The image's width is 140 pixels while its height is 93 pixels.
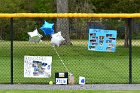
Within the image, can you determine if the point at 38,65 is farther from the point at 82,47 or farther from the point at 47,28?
the point at 82,47

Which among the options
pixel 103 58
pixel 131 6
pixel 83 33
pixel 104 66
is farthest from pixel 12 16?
pixel 131 6

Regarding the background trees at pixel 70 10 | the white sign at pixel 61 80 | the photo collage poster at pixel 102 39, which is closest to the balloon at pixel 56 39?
the photo collage poster at pixel 102 39

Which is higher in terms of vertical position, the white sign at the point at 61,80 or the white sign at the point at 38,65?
the white sign at the point at 38,65

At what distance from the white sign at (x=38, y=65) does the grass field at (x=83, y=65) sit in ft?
1.95

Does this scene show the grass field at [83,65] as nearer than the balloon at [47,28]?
No

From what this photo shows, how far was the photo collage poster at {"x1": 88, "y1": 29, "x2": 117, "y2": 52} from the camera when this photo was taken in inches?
453

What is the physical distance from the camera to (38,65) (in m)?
11.5

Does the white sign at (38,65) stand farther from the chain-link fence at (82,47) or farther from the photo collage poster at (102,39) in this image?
the photo collage poster at (102,39)

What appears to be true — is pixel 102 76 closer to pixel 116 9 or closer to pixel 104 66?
pixel 104 66

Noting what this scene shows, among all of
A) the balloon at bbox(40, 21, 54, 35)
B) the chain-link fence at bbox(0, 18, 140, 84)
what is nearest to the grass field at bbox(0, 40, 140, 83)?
the chain-link fence at bbox(0, 18, 140, 84)

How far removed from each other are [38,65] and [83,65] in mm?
6497

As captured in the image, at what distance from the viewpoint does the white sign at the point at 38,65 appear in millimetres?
11500

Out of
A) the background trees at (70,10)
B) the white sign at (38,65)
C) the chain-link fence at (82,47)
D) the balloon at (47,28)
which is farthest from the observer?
the background trees at (70,10)

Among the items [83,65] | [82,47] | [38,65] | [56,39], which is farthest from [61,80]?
[83,65]
